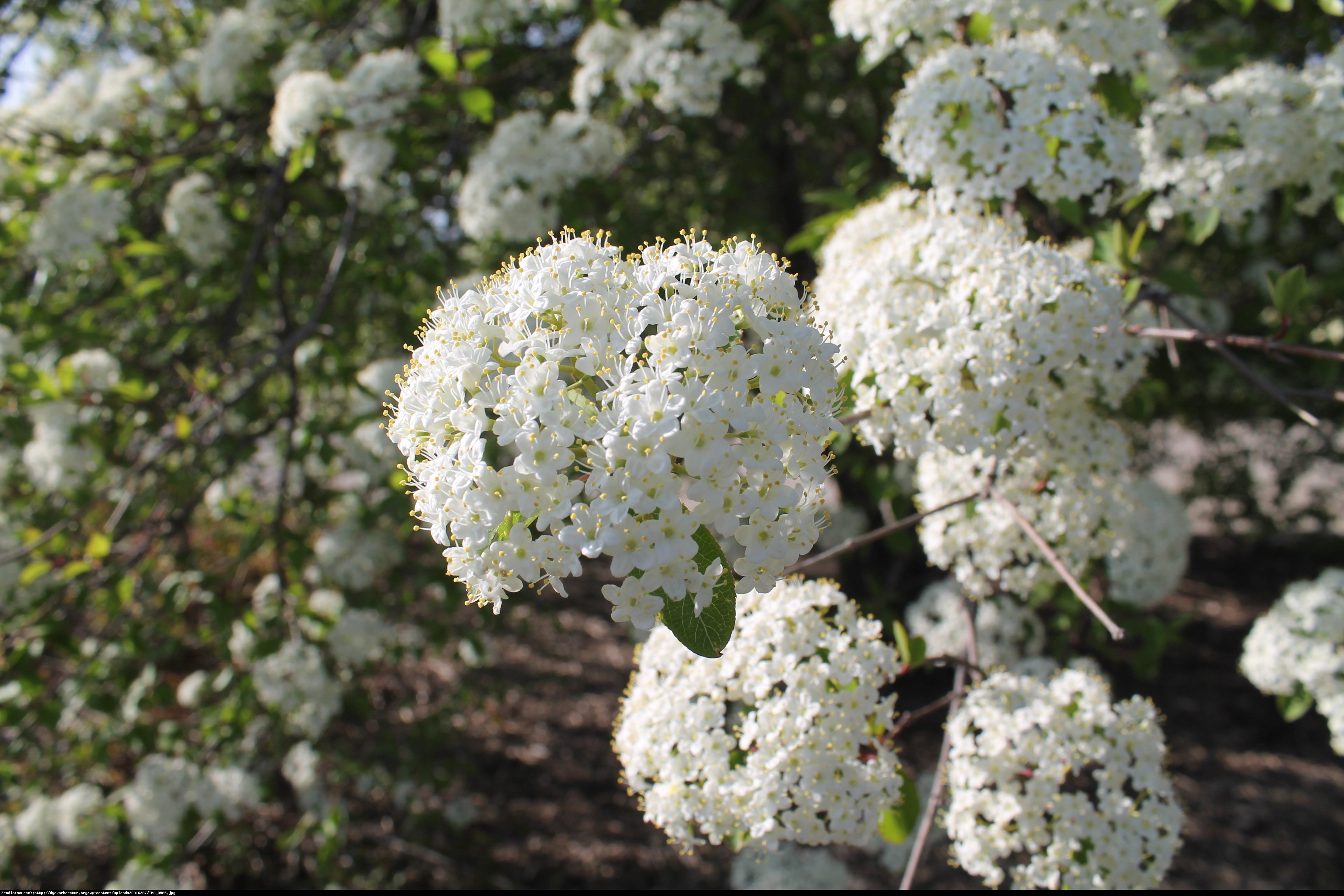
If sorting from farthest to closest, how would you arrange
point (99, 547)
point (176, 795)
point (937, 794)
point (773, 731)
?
1. point (176, 795)
2. point (99, 547)
3. point (937, 794)
4. point (773, 731)

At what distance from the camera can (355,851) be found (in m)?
4.54

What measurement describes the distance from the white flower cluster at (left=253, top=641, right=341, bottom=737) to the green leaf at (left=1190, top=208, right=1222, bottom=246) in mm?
4146

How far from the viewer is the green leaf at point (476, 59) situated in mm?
3490

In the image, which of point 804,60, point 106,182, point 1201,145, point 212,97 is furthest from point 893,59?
point 106,182

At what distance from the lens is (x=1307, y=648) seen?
3176 mm

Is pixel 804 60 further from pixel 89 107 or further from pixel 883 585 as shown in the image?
pixel 89 107

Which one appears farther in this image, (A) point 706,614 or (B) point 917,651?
(B) point 917,651

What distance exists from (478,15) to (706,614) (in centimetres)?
343

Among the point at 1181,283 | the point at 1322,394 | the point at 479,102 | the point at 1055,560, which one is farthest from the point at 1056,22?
the point at 479,102

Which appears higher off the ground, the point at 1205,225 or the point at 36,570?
the point at 36,570

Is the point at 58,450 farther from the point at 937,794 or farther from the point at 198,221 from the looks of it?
the point at 937,794

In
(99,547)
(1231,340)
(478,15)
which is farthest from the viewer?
(478,15)

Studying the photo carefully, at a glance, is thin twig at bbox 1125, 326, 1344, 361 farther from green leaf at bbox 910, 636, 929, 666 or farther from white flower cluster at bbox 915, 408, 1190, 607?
green leaf at bbox 910, 636, 929, 666

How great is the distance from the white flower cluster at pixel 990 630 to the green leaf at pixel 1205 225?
190 cm
